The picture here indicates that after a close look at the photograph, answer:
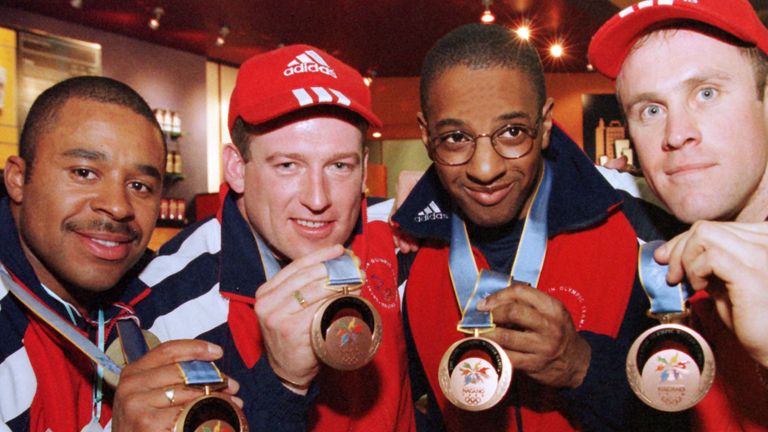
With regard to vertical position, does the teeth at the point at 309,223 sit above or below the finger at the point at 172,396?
above

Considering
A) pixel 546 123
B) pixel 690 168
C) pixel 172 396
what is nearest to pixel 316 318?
pixel 172 396

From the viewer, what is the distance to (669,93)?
186 centimetres

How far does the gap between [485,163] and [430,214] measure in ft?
1.29

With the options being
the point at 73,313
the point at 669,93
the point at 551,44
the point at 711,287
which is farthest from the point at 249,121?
the point at 551,44

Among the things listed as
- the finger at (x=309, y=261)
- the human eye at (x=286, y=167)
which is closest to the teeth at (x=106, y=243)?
the human eye at (x=286, y=167)

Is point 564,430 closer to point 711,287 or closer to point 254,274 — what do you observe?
point 711,287

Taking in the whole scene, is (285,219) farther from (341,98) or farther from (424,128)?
(424,128)

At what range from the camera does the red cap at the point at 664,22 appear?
1.80 metres

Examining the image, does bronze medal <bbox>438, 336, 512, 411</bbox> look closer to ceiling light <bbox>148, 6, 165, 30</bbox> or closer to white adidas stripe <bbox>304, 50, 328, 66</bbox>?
white adidas stripe <bbox>304, 50, 328, 66</bbox>

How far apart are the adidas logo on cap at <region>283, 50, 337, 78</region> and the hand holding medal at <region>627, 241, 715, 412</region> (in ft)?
4.22

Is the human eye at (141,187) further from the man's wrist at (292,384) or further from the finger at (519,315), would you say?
the finger at (519,315)

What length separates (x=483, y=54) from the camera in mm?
2307

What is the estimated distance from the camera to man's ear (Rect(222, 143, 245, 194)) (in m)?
2.34

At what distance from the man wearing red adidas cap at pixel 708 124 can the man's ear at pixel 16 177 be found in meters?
1.94
